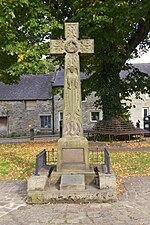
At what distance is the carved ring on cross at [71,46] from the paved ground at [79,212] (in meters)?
3.77

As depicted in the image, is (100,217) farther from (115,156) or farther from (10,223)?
(115,156)

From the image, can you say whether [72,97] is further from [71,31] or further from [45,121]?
[45,121]

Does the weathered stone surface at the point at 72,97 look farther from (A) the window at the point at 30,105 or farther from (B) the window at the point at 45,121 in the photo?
(A) the window at the point at 30,105

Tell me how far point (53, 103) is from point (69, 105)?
92.4 feet

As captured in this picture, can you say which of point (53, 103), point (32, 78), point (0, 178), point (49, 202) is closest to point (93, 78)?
point (0, 178)

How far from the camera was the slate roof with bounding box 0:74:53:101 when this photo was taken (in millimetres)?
35438

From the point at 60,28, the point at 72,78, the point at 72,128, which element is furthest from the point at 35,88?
the point at 72,128

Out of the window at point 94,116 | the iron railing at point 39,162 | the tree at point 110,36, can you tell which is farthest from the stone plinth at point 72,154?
the window at point 94,116

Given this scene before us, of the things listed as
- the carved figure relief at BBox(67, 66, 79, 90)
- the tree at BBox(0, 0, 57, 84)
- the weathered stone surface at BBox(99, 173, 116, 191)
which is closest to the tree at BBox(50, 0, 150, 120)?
the tree at BBox(0, 0, 57, 84)

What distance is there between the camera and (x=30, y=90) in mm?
36094

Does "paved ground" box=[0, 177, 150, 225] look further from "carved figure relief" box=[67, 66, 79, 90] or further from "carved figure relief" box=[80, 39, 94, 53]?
"carved figure relief" box=[80, 39, 94, 53]

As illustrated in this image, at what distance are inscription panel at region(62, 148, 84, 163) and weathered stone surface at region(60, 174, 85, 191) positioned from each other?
69cm

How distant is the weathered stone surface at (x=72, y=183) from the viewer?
606cm

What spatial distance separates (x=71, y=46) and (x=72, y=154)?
2792 mm
